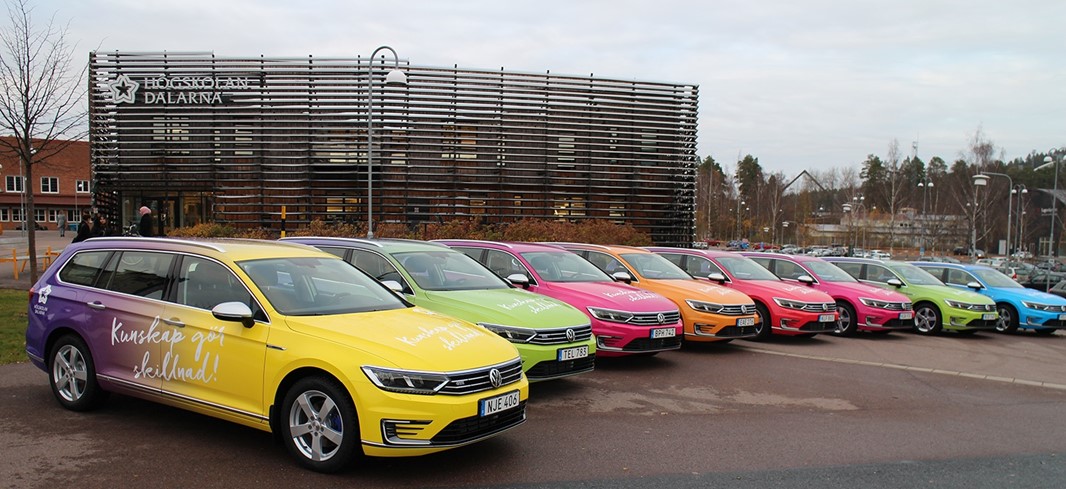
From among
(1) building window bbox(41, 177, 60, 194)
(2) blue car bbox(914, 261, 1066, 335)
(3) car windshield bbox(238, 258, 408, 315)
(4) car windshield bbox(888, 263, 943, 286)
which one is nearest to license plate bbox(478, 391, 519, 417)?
(3) car windshield bbox(238, 258, 408, 315)

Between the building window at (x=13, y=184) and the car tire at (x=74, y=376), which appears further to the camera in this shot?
the building window at (x=13, y=184)

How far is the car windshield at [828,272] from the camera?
1406cm

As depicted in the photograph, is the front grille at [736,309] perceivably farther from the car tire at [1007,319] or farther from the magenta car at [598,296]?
the car tire at [1007,319]

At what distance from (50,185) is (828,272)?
80.1 metres

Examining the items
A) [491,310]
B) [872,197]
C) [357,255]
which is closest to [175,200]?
[357,255]

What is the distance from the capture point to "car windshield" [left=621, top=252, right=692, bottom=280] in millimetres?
11422

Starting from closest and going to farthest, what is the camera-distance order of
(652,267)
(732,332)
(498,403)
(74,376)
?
(498,403) < (74,376) < (732,332) < (652,267)

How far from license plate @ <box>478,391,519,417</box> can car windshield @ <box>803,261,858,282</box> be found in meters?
10.7

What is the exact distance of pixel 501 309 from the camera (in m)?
7.10

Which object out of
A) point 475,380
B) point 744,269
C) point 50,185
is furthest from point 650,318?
point 50,185

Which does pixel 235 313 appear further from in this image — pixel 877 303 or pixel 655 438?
pixel 877 303

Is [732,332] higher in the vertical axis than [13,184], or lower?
lower

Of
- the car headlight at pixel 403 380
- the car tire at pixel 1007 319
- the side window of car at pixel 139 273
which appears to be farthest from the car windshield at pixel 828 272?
the side window of car at pixel 139 273

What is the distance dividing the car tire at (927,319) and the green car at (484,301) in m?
9.88
